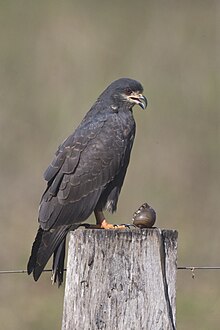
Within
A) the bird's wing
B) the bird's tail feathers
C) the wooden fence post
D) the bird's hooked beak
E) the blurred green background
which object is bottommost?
the wooden fence post

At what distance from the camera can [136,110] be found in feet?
40.9

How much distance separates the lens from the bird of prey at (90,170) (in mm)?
5809

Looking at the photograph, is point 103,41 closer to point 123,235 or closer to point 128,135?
point 128,135

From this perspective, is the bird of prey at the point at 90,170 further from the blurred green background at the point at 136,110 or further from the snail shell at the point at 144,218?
the blurred green background at the point at 136,110

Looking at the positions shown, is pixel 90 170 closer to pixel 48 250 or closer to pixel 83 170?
pixel 83 170

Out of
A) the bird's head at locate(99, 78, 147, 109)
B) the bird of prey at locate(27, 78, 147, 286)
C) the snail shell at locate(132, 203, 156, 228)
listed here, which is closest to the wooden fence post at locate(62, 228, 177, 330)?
the snail shell at locate(132, 203, 156, 228)

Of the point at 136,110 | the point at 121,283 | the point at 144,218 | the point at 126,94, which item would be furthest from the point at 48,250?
the point at 136,110

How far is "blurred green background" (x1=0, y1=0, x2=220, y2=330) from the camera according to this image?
36.8ft

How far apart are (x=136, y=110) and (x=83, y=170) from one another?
6390mm

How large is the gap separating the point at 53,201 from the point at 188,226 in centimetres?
565

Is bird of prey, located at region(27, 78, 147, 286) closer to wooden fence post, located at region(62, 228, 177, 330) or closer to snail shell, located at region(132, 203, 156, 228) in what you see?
snail shell, located at region(132, 203, 156, 228)

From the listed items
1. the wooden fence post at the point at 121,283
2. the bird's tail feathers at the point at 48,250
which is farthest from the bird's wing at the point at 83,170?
the wooden fence post at the point at 121,283

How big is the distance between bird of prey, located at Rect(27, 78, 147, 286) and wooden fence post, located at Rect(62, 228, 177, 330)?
3.67 feet

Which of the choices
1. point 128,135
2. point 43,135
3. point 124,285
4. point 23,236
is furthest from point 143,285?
point 43,135
